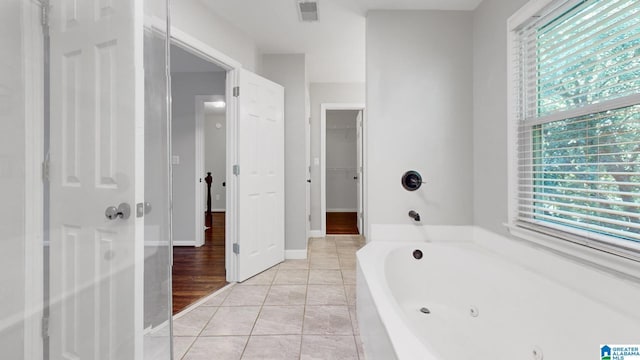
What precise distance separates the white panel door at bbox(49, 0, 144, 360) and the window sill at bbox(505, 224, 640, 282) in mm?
1939

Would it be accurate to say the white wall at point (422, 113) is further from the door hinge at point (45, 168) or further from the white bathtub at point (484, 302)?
the door hinge at point (45, 168)

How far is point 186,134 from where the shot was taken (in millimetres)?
3539

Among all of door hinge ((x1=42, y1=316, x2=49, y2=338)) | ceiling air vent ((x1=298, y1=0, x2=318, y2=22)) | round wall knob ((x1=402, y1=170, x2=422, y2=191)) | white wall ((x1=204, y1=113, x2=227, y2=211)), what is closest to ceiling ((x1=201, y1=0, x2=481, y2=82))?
ceiling air vent ((x1=298, y1=0, x2=318, y2=22))

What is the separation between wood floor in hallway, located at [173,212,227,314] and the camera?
2178 millimetres

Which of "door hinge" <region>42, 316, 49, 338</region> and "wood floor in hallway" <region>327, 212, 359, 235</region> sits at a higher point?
"door hinge" <region>42, 316, 49, 338</region>

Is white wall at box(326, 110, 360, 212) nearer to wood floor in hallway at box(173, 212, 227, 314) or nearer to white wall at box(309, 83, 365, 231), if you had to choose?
white wall at box(309, 83, 365, 231)

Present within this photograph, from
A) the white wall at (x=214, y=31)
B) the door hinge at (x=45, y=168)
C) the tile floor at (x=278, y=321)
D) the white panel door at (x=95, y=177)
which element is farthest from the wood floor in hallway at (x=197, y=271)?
the white wall at (x=214, y=31)

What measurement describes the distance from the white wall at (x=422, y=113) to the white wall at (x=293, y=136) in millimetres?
1133

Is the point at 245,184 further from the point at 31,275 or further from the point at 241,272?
the point at 31,275

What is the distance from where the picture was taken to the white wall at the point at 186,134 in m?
3.53

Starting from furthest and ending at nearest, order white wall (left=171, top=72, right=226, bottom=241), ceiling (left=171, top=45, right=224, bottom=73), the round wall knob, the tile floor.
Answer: white wall (left=171, top=72, right=226, bottom=241), ceiling (left=171, top=45, right=224, bottom=73), the round wall knob, the tile floor

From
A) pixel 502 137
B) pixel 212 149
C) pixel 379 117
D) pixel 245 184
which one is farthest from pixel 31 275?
pixel 212 149

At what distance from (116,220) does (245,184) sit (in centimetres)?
143

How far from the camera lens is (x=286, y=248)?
3045 mm
